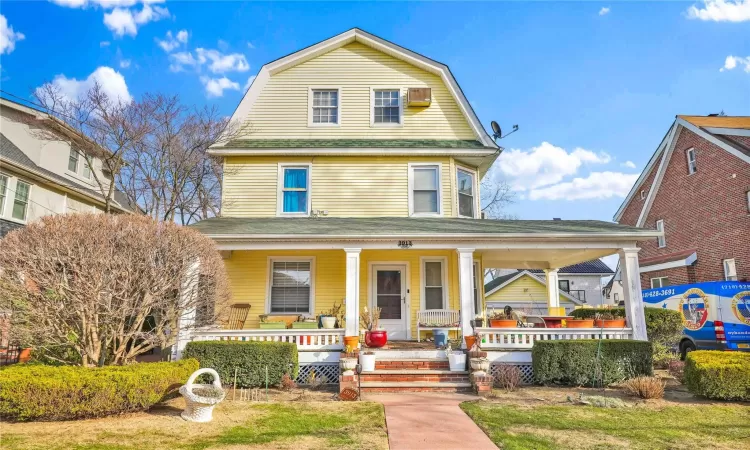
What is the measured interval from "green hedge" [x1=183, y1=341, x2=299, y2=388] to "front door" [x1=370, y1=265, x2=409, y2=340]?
370cm

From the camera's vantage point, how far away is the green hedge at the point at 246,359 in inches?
357

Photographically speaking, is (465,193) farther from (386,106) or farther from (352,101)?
(352,101)

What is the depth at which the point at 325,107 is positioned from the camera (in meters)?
14.1

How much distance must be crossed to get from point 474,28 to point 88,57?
48.6ft

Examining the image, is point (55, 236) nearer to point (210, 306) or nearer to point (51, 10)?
point (210, 306)

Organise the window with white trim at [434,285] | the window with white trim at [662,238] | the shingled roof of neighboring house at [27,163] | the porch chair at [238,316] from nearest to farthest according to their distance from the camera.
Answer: the porch chair at [238,316]
the window with white trim at [434,285]
the shingled roof of neighboring house at [27,163]
the window with white trim at [662,238]

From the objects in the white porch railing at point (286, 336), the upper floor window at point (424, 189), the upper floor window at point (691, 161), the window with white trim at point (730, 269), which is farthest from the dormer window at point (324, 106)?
the upper floor window at point (691, 161)

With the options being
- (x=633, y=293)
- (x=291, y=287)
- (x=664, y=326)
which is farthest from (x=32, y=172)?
(x=664, y=326)

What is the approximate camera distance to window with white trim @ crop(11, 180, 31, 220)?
15953mm

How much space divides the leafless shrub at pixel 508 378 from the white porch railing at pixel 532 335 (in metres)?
0.75

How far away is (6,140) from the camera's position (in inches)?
650

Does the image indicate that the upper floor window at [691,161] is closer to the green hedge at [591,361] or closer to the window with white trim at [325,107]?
the green hedge at [591,361]

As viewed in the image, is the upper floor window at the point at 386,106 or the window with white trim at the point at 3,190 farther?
the window with white trim at the point at 3,190

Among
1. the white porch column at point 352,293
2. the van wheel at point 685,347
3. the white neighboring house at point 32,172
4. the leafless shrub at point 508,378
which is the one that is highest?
the white neighboring house at point 32,172
